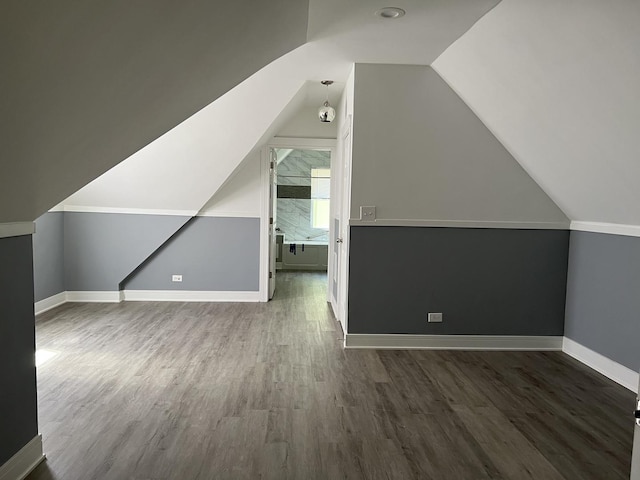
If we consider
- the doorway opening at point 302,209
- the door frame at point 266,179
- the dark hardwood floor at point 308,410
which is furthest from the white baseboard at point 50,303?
the doorway opening at point 302,209

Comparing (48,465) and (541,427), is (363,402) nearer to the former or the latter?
(541,427)

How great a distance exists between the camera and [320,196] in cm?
950

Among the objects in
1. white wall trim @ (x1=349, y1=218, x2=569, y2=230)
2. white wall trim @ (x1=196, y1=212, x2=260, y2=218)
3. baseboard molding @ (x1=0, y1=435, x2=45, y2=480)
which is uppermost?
white wall trim @ (x1=349, y1=218, x2=569, y2=230)

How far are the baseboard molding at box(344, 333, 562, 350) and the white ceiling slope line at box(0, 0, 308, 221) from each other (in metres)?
2.38

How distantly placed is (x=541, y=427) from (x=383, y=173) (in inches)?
87.1

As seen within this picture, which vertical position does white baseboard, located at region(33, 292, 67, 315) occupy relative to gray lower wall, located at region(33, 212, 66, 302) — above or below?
below

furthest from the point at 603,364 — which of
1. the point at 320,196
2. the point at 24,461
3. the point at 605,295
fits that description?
the point at 320,196

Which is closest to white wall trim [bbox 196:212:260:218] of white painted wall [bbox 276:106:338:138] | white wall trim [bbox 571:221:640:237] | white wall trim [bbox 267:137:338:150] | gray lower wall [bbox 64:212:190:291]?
gray lower wall [bbox 64:212:190:291]

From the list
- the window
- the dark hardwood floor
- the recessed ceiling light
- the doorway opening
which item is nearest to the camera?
the dark hardwood floor

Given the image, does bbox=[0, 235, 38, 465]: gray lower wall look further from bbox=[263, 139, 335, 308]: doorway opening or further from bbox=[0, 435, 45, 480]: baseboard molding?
bbox=[263, 139, 335, 308]: doorway opening

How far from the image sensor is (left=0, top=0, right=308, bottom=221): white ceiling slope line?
1.27 meters

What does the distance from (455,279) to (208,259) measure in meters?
3.06

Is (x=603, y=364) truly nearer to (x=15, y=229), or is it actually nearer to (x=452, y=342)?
(x=452, y=342)

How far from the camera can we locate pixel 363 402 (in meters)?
2.97
